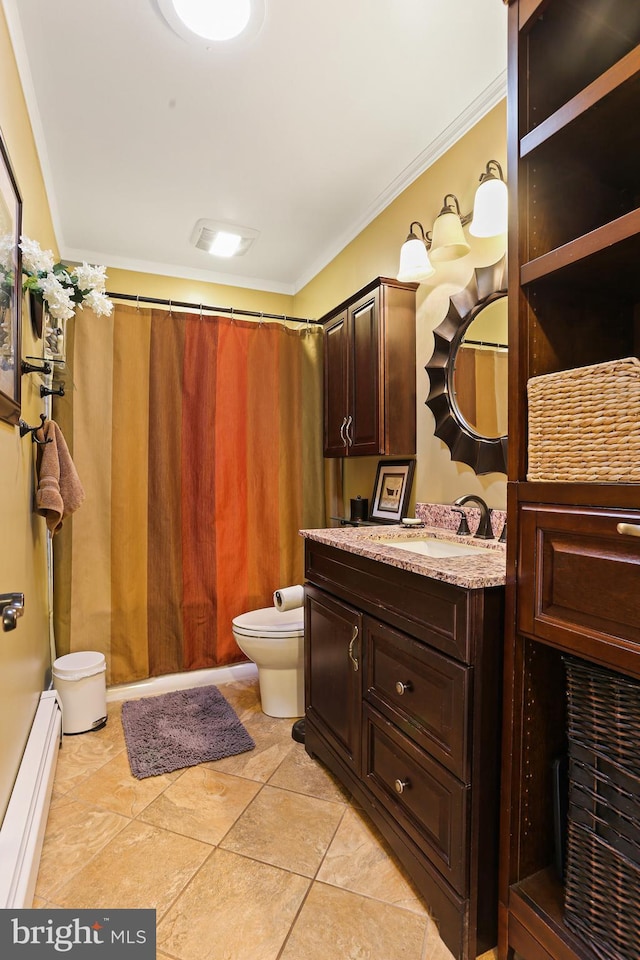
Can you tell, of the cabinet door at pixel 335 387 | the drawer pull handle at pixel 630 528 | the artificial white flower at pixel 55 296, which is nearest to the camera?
the drawer pull handle at pixel 630 528

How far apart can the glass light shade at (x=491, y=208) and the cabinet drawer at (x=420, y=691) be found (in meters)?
1.42

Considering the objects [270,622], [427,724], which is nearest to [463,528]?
[427,724]

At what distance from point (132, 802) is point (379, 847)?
896 millimetres

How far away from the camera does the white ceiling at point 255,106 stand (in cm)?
A: 164

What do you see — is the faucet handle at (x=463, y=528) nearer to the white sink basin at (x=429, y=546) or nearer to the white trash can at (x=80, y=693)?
the white sink basin at (x=429, y=546)

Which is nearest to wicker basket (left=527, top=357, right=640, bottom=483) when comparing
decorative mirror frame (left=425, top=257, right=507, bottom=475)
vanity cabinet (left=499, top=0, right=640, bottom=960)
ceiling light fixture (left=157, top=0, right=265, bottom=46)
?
vanity cabinet (left=499, top=0, right=640, bottom=960)

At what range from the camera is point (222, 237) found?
3.00 m

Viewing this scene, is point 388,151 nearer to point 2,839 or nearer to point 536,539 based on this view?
point 536,539

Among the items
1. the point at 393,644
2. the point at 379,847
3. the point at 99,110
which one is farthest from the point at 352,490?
the point at 99,110

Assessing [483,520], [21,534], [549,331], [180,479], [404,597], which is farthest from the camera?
[180,479]

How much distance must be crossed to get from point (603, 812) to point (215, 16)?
2.44 metres

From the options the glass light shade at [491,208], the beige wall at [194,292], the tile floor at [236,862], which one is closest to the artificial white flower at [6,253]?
the glass light shade at [491,208]

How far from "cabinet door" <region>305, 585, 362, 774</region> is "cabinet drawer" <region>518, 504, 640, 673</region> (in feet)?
2.20

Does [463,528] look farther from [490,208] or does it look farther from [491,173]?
[491,173]
